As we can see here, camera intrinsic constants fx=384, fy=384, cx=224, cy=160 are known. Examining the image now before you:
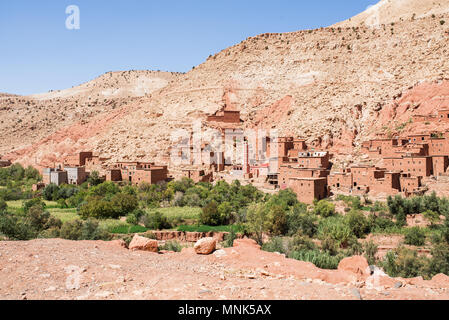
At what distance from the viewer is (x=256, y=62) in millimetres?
43156

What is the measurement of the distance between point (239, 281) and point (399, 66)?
106 ft

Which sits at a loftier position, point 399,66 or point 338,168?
point 399,66

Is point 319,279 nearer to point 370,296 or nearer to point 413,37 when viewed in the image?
point 370,296

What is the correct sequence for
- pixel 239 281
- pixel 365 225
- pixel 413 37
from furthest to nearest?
pixel 413 37, pixel 365 225, pixel 239 281

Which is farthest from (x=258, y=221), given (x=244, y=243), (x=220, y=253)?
(x=220, y=253)

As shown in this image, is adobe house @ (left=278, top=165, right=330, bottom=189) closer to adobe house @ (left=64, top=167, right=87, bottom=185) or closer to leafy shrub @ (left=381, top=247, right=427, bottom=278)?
leafy shrub @ (left=381, top=247, right=427, bottom=278)

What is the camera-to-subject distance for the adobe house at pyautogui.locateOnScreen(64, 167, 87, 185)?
30809 mm

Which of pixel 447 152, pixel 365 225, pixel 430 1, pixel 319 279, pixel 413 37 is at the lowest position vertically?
pixel 365 225

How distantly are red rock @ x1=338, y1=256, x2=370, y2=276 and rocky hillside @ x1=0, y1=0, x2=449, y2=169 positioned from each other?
22.1 m

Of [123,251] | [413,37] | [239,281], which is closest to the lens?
[239,281]

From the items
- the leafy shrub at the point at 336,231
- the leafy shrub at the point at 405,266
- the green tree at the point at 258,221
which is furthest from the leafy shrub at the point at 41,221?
the leafy shrub at the point at 405,266

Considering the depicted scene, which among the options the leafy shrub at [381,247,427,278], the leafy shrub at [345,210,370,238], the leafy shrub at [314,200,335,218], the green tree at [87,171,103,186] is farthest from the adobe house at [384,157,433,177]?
the green tree at [87,171,103,186]

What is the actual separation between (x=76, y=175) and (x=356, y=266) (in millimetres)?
28560
